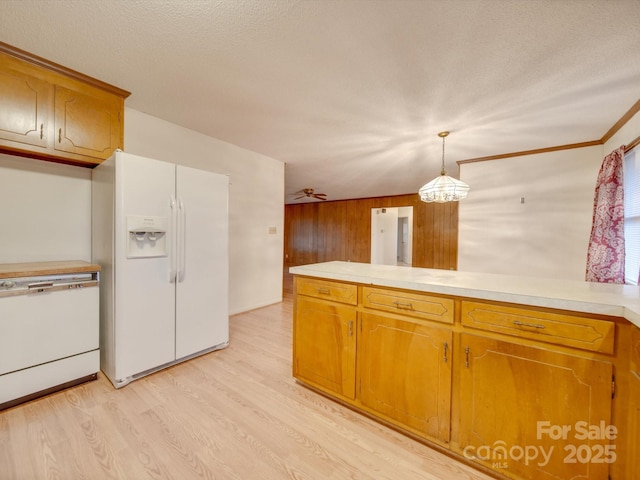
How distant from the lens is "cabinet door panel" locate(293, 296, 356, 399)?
1718mm

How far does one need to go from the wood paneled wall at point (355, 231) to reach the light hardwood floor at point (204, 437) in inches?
211

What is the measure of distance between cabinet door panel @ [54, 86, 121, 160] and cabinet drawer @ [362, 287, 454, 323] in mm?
2555

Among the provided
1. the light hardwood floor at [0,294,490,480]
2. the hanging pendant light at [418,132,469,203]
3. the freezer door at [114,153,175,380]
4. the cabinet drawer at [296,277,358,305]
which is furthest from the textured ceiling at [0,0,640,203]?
the light hardwood floor at [0,294,490,480]

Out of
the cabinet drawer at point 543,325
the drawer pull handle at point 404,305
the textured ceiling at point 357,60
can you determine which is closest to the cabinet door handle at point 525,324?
the cabinet drawer at point 543,325

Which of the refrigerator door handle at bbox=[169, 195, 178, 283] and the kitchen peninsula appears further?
the refrigerator door handle at bbox=[169, 195, 178, 283]

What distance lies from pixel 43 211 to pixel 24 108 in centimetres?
80

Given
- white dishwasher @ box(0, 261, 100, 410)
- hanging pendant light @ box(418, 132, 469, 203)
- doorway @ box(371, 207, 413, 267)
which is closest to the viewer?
white dishwasher @ box(0, 261, 100, 410)

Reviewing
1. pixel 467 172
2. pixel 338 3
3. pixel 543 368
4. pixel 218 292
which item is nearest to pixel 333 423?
pixel 543 368

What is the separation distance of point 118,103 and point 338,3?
2.17 m

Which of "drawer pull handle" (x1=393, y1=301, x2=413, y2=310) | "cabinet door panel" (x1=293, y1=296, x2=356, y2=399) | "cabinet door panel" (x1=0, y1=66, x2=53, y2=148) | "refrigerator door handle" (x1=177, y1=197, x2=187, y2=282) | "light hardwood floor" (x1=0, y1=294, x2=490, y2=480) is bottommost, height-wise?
"light hardwood floor" (x1=0, y1=294, x2=490, y2=480)

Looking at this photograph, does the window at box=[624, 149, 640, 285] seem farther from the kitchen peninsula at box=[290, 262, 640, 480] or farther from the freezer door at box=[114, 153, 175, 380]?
the freezer door at box=[114, 153, 175, 380]

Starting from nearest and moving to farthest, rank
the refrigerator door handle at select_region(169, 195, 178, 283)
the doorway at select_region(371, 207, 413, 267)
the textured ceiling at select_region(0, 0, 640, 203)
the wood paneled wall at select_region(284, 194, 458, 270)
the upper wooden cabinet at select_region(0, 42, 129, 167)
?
the textured ceiling at select_region(0, 0, 640, 203)
the upper wooden cabinet at select_region(0, 42, 129, 167)
the refrigerator door handle at select_region(169, 195, 178, 283)
the wood paneled wall at select_region(284, 194, 458, 270)
the doorway at select_region(371, 207, 413, 267)

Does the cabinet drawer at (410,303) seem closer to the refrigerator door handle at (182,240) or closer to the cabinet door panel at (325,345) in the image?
the cabinet door panel at (325,345)

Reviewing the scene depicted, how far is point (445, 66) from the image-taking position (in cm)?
184
